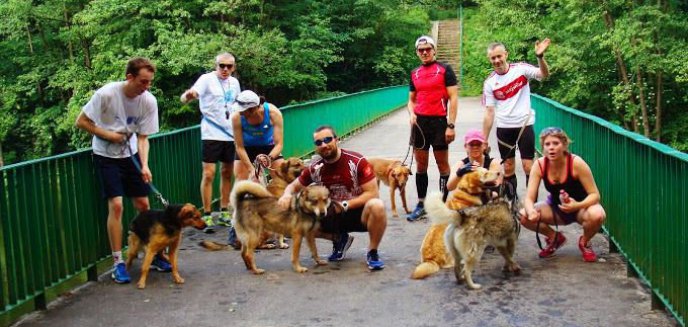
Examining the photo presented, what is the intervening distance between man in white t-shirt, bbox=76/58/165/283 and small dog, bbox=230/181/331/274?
2.68ft

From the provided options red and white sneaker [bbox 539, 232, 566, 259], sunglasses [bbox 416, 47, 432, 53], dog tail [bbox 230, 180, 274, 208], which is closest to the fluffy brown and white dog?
red and white sneaker [bbox 539, 232, 566, 259]

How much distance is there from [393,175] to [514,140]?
1.97 m

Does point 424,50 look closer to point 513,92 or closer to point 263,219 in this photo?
point 513,92

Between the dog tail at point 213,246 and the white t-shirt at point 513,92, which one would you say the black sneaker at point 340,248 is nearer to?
the dog tail at point 213,246

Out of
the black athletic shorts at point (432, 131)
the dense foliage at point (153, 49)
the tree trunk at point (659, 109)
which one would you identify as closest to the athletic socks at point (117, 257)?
the black athletic shorts at point (432, 131)

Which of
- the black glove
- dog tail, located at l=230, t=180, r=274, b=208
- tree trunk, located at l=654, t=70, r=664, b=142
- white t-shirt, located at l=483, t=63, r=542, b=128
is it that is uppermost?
white t-shirt, located at l=483, t=63, r=542, b=128

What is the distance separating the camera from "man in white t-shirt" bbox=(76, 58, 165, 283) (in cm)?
661

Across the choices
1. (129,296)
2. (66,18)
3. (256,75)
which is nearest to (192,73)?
(256,75)

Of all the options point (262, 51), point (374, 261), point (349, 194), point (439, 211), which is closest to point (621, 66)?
point (262, 51)

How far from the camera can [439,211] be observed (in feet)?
20.0

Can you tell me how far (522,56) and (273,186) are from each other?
30.1 m

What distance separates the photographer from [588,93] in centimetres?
2858

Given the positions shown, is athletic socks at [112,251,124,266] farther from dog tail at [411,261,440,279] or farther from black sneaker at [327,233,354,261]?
dog tail at [411,261,440,279]

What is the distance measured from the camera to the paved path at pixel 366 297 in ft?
18.4
